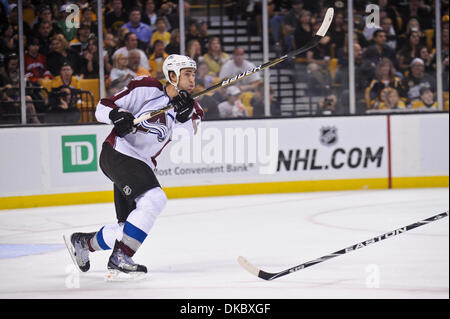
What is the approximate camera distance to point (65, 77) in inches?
294

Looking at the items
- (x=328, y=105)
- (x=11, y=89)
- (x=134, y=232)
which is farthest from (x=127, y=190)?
(x=328, y=105)

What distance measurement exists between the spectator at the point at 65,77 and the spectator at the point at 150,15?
89 cm

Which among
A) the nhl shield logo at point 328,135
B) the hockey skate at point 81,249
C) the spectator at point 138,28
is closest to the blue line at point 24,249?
the hockey skate at point 81,249

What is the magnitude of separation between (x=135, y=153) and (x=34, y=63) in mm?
3560

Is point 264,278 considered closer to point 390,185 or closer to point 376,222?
point 376,222

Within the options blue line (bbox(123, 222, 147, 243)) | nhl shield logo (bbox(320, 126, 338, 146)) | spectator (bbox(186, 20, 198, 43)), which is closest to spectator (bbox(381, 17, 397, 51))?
nhl shield logo (bbox(320, 126, 338, 146))

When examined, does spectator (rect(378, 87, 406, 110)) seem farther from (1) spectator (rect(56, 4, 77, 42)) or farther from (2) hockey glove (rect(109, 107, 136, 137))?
(2) hockey glove (rect(109, 107, 136, 137))

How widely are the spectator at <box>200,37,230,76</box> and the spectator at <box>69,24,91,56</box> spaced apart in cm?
113

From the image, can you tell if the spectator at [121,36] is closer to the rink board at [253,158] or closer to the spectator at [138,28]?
the spectator at [138,28]

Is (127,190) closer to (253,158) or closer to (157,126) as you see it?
(157,126)

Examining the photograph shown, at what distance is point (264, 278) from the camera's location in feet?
12.7

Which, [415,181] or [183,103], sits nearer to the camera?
[183,103]

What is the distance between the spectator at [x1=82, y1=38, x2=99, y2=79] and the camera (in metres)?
7.56

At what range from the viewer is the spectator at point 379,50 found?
334 inches
